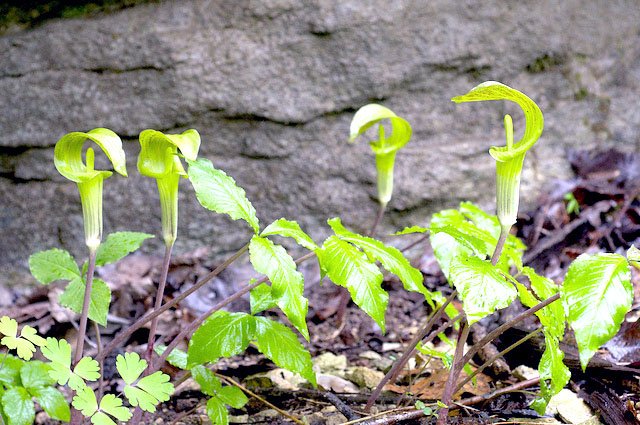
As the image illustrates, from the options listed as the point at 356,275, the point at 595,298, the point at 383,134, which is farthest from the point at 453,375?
the point at 383,134

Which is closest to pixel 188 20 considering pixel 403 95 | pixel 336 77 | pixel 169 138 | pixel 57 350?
pixel 336 77

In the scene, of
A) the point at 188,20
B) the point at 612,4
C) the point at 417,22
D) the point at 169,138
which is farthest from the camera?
the point at 612,4

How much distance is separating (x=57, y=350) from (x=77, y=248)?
1767mm

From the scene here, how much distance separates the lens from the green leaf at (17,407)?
4.47 feet

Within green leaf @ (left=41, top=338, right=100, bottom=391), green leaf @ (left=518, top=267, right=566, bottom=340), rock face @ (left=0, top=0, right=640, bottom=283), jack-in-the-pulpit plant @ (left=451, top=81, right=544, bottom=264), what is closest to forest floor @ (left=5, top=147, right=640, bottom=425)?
rock face @ (left=0, top=0, right=640, bottom=283)

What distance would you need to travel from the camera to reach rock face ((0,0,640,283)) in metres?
2.91

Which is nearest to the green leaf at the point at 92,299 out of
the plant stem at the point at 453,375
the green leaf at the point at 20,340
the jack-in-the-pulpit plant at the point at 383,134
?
the green leaf at the point at 20,340

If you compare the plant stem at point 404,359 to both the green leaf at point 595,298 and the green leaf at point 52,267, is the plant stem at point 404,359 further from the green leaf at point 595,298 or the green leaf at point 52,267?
the green leaf at point 52,267

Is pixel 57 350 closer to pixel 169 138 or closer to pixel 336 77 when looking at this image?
pixel 169 138

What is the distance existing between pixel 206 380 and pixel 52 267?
1.85 ft

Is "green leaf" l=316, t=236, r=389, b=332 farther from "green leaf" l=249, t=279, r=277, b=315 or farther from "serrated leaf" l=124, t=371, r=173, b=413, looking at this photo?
"serrated leaf" l=124, t=371, r=173, b=413

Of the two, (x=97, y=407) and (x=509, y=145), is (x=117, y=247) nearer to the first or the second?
(x=97, y=407)

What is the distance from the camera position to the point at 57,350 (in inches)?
54.4

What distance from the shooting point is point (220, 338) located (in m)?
1.52
